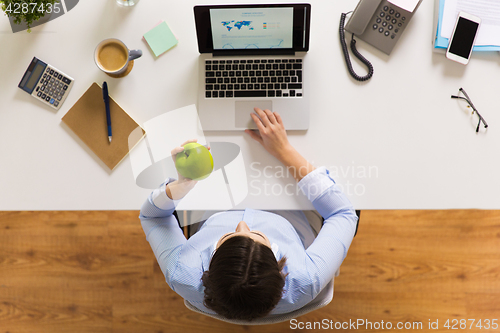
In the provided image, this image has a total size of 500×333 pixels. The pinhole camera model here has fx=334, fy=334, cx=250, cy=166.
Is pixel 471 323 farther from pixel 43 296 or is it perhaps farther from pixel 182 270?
pixel 43 296

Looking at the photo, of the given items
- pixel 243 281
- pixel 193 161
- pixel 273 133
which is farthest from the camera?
pixel 273 133

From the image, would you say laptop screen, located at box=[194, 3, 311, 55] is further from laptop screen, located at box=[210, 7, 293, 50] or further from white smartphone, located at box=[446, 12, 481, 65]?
white smartphone, located at box=[446, 12, 481, 65]

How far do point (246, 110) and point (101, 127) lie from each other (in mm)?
436

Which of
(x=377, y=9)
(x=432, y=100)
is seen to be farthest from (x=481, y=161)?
(x=377, y=9)

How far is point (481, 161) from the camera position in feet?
3.20

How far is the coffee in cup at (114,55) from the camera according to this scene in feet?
3.17

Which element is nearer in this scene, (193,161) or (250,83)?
Answer: (193,161)

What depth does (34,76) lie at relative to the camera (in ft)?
3.33

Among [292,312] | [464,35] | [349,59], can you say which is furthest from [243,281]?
[464,35]

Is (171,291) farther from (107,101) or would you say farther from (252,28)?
(252,28)

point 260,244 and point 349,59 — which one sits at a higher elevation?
point 349,59

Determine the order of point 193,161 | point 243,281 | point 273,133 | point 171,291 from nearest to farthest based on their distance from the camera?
point 243,281, point 193,161, point 273,133, point 171,291

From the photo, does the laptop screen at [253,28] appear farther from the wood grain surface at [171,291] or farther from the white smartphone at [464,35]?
the wood grain surface at [171,291]

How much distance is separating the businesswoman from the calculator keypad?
1.39 feet
